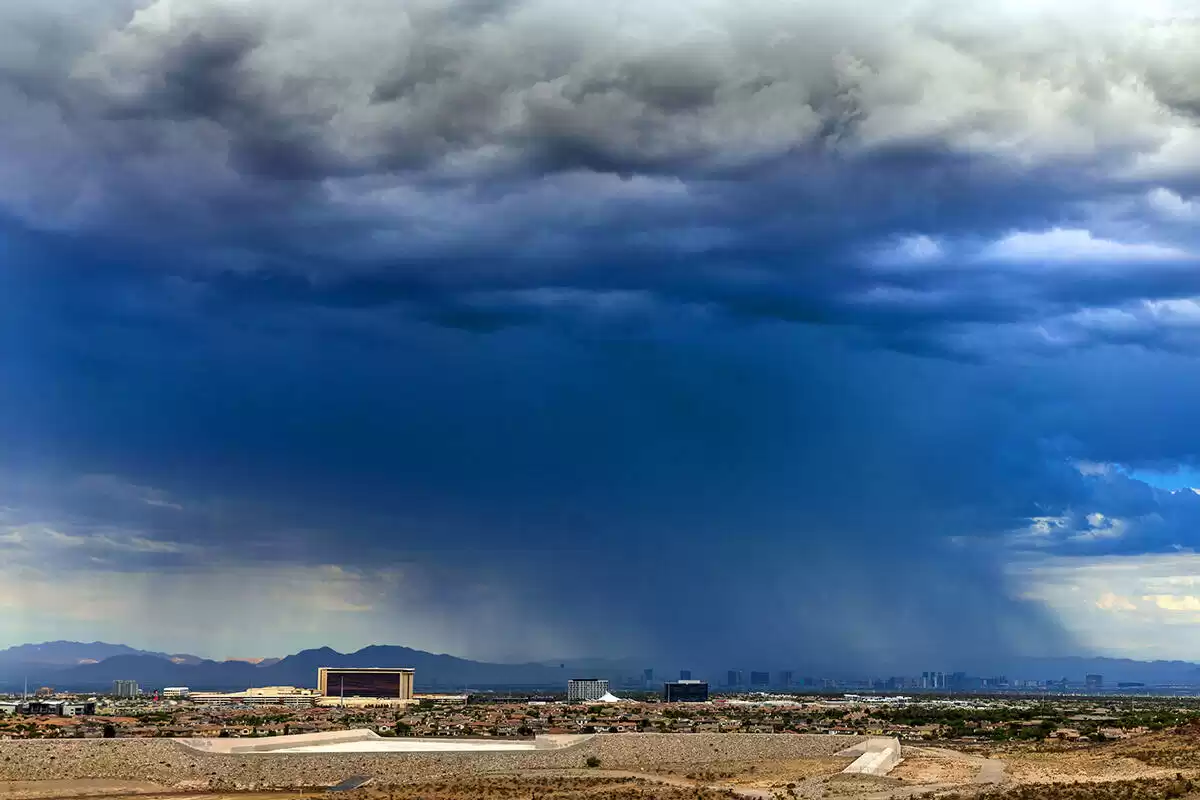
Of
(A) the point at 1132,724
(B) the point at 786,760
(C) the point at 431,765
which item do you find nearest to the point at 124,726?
(C) the point at 431,765

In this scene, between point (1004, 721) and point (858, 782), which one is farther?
point (1004, 721)

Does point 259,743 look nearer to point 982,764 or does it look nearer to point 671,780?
point 671,780

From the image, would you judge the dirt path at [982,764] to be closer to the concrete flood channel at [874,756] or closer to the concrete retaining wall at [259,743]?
the concrete flood channel at [874,756]

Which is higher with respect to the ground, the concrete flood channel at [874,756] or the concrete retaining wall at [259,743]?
the concrete retaining wall at [259,743]

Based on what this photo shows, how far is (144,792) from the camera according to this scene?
92062 millimetres

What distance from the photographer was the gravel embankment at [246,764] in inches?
3804

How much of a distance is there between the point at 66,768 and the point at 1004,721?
417ft

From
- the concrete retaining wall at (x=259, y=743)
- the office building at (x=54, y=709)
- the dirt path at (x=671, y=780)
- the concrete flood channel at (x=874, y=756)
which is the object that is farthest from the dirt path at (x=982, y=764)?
the office building at (x=54, y=709)

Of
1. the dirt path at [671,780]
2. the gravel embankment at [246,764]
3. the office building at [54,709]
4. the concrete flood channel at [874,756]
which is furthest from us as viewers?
the office building at [54,709]

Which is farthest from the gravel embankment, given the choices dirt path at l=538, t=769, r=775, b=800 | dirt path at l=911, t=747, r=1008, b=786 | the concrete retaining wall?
dirt path at l=911, t=747, r=1008, b=786

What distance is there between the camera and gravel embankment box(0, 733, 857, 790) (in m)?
96.6

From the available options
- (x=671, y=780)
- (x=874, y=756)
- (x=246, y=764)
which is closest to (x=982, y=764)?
(x=874, y=756)

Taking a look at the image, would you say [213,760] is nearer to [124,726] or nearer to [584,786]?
[584,786]

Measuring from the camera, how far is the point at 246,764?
98750 millimetres
